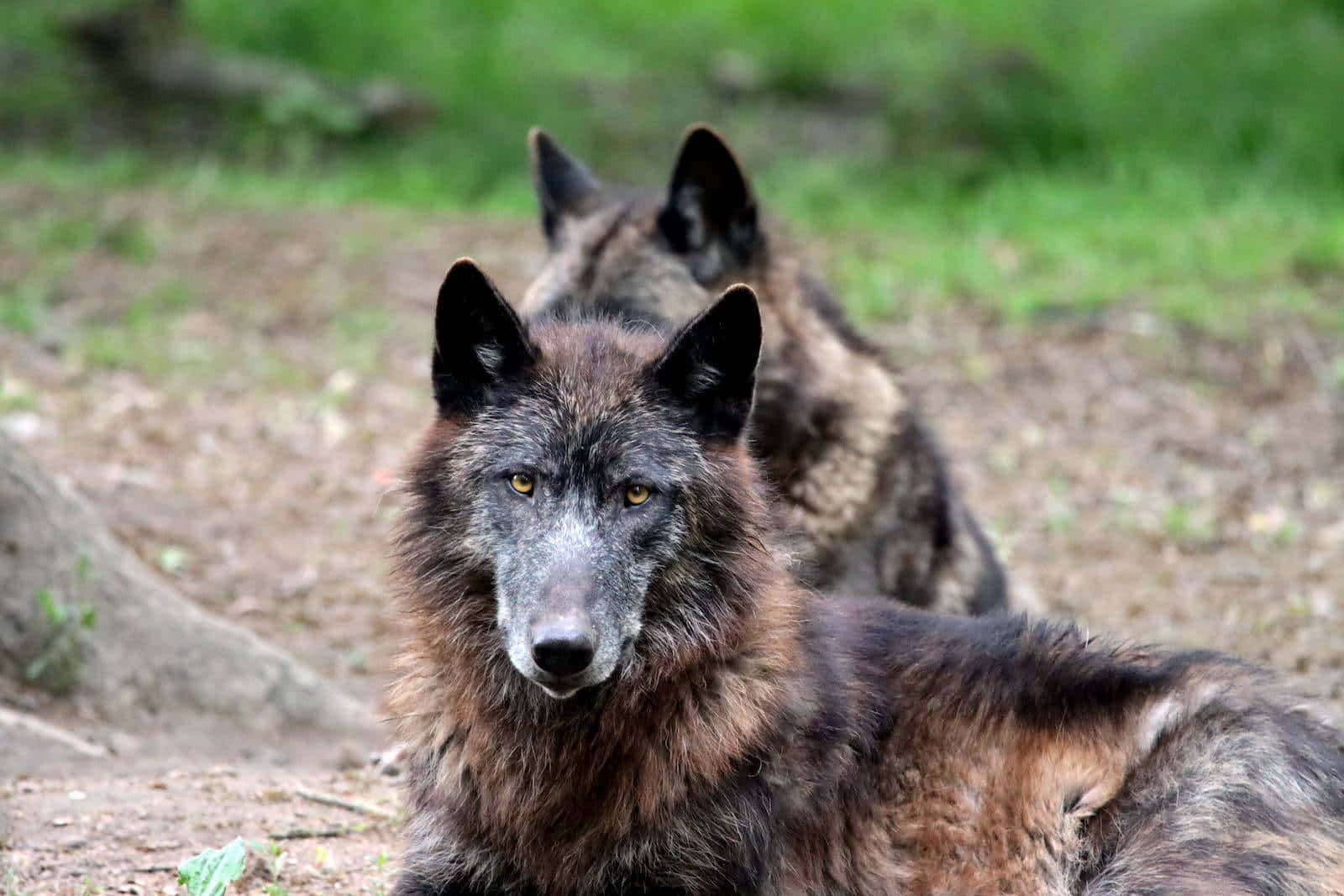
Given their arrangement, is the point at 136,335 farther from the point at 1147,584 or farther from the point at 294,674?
the point at 1147,584

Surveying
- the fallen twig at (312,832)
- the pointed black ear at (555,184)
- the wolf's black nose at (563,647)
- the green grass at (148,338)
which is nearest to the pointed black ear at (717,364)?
the wolf's black nose at (563,647)

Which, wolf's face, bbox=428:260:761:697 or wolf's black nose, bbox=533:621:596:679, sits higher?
wolf's face, bbox=428:260:761:697

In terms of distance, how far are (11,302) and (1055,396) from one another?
25.1 feet

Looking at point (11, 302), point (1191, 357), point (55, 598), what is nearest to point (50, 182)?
point (11, 302)

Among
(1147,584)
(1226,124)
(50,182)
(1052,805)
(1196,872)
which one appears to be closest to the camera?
(1196,872)

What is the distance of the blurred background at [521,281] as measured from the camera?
20.8 ft

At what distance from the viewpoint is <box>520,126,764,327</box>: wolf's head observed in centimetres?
657

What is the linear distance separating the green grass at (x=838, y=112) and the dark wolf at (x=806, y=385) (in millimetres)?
6870

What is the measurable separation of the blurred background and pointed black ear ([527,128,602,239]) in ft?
7.39

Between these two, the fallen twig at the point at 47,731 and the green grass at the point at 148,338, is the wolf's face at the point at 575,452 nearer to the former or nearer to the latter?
the fallen twig at the point at 47,731

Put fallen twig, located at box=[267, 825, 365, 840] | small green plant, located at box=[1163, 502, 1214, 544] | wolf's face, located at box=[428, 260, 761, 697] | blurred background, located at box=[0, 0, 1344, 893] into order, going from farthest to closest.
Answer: small green plant, located at box=[1163, 502, 1214, 544] → blurred background, located at box=[0, 0, 1344, 893] → fallen twig, located at box=[267, 825, 365, 840] → wolf's face, located at box=[428, 260, 761, 697]

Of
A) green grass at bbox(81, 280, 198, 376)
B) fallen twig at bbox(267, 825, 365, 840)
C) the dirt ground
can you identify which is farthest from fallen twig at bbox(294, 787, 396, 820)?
green grass at bbox(81, 280, 198, 376)

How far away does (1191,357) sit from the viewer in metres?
11.4

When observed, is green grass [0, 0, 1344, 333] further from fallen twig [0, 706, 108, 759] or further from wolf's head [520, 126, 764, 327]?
fallen twig [0, 706, 108, 759]
